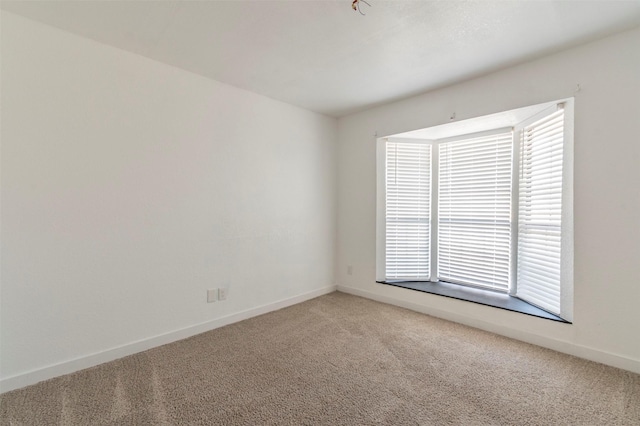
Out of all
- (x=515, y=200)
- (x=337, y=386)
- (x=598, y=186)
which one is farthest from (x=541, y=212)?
(x=337, y=386)

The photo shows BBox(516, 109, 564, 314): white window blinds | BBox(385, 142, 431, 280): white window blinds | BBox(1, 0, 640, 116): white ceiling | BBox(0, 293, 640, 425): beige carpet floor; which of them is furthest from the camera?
BBox(385, 142, 431, 280): white window blinds

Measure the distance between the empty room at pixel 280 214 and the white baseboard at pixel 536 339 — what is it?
14 mm

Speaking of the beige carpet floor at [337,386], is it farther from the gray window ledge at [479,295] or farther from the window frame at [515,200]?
the window frame at [515,200]

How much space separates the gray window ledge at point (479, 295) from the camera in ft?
8.86

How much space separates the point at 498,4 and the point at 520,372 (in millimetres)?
2564

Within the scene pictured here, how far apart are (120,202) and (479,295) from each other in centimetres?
365

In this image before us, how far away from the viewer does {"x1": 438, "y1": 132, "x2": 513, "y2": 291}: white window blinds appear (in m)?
3.28

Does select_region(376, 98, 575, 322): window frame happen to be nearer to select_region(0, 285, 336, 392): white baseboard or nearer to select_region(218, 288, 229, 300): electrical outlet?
select_region(0, 285, 336, 392): white baseboard

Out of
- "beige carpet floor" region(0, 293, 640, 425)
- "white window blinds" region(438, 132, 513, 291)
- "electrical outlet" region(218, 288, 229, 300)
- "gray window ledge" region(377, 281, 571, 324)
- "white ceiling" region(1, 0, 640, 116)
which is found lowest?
"beige carpet floor" region(0, 293, 640, 425)

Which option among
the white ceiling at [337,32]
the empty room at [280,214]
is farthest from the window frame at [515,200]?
the white ceiling at [337,32]

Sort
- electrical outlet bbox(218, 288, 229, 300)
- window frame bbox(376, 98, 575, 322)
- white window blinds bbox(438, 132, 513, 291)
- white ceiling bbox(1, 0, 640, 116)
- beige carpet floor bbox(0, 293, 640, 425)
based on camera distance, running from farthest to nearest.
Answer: white window blinds bbox(438, 132, 513, 291) < electrical outlet bbox(218, 288, 229, 300) < window frame bbox(376, 98, 575, 322) < white ceiling bbox(1, 0, 640, 116) < beige carpet floor bbox(0, 293, 640, 425)

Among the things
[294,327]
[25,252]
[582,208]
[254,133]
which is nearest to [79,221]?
[25,252]

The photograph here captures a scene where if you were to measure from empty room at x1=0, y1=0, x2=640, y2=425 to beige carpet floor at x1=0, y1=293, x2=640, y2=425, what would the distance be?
0.02 meters

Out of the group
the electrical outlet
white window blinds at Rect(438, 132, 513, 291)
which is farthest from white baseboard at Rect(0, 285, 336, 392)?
white window blinds at Rect(438, 132, 513, 291)
